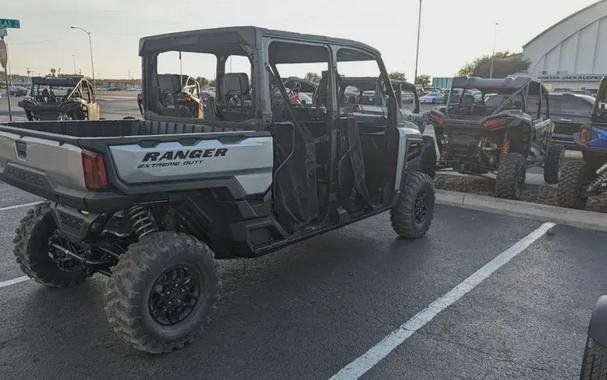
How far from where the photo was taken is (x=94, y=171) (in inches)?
115

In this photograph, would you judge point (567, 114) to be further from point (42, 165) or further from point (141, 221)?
point (42, 165)

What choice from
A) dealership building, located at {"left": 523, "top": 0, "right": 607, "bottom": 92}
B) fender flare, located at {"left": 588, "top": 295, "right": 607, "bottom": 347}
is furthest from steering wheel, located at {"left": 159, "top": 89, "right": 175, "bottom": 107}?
dealership building, located at {"left": 523, "top": 0, "right": 607, "bottom": 92}

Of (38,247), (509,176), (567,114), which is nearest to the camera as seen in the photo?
(38,247)

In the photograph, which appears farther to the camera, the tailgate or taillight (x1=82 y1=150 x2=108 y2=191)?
the tailgate

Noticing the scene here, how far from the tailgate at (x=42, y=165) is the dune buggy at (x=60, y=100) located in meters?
14.4

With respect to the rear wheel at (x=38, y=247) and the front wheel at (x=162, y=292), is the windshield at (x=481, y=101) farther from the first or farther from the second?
the rear wheel at (x=38, y=247)

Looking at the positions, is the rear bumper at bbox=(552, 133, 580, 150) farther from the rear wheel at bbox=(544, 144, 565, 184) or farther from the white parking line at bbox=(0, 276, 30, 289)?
the white parking line at bbox=(0, 276, 30, 289)

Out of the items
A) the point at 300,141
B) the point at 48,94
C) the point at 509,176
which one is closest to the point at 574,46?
the point at 48,94

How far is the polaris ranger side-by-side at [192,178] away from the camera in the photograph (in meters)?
3.18

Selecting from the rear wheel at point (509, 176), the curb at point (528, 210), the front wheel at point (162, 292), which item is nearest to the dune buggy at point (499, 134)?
the rear wheel at point (509, 176)

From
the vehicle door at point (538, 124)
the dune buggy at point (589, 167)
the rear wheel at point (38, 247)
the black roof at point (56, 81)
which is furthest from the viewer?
the black roof at point (56, 81)

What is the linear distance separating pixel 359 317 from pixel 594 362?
1.93m

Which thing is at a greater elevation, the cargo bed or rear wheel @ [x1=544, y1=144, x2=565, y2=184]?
the cargo bed

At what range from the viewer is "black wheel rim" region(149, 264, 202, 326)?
3.40m
